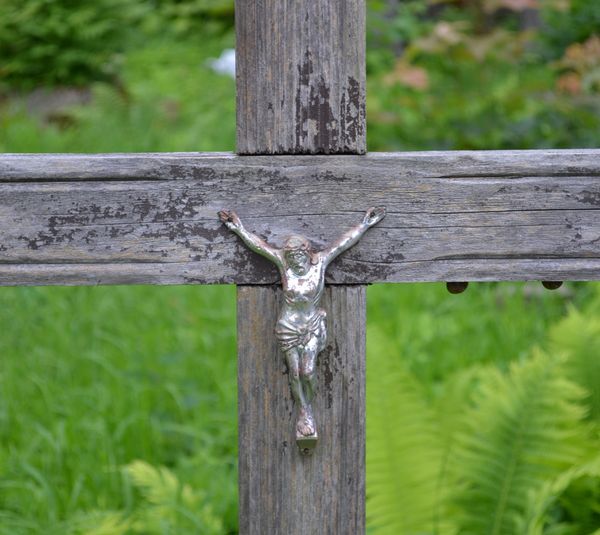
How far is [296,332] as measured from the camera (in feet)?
4.16

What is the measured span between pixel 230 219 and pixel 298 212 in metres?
0.10

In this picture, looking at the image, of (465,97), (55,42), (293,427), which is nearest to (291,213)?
(293,427)

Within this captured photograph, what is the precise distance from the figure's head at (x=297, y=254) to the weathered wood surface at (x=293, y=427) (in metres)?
0.08

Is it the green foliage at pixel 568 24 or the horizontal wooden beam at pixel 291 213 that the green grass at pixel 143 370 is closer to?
the horizontal wooden beam at pixel 291 213

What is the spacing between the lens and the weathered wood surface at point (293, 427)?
132 cm

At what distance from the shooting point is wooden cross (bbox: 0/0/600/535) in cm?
125

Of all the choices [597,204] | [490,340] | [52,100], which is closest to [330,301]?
[597,204]

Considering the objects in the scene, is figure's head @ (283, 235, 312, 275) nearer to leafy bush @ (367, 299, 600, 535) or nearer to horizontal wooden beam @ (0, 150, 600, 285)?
horizontal wooden beam @ (0, 150, 600, 285)

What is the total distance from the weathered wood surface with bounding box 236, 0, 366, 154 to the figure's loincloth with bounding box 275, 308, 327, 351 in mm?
250

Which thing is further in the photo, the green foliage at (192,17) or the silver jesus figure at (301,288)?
the green foliage at (192,17)

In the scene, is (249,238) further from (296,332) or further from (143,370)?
(143,370)

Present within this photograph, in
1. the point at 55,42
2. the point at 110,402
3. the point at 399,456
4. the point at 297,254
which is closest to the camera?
the point at 297,254

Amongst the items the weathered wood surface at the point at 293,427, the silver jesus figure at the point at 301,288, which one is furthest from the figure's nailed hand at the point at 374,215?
the weathered wood surface at the point at 293,427

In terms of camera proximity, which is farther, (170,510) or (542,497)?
(170,510)
